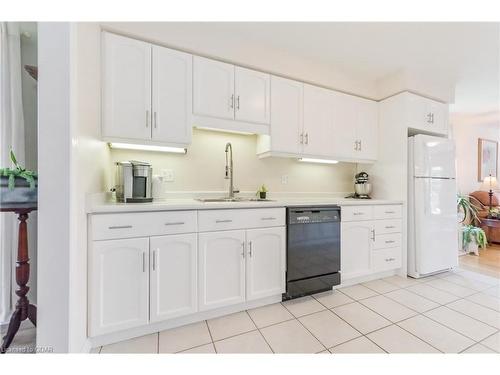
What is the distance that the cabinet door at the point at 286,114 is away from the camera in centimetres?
230

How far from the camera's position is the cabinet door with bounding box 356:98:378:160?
279 cm

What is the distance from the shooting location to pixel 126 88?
176 cm

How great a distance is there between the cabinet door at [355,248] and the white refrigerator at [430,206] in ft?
2.07

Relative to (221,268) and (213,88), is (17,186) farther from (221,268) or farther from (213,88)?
(213,88)

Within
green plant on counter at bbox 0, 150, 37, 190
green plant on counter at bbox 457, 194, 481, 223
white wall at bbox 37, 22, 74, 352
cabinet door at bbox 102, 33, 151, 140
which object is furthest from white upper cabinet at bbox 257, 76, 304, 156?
green plant on counter at bbox 457, 194, 481, 223

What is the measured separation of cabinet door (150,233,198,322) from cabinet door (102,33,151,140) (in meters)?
0.89

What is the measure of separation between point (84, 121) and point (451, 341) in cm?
270

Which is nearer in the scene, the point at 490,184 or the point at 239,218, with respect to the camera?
the point at 239,218

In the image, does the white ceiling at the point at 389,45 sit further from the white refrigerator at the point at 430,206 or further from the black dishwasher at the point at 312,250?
the black dishwasher at the point at 312,250

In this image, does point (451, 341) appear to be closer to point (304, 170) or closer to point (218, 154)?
point (304, 170)

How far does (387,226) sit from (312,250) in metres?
1.10

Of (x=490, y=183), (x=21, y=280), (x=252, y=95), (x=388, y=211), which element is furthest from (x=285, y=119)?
(x=490, y=183)

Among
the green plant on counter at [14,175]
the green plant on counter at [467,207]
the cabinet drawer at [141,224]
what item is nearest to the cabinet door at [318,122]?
the cabinet drawer at [141,224]

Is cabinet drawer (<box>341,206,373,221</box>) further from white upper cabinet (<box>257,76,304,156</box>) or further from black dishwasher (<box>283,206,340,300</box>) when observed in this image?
white upper cabinet (<box>257,76,304,156</box>)
